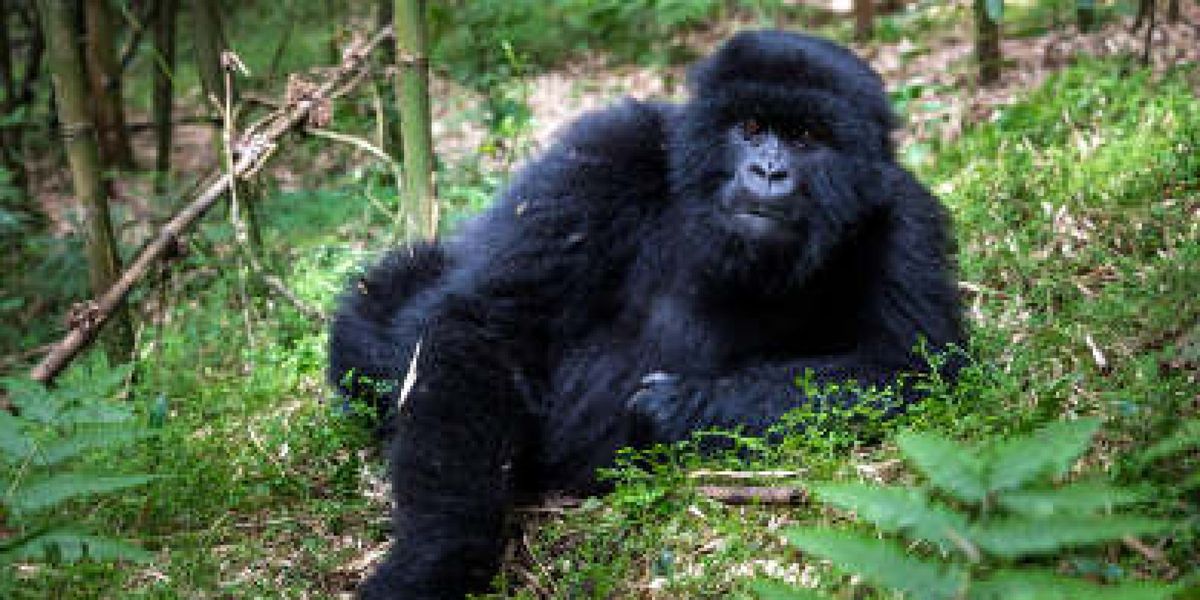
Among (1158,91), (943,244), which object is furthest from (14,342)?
(1158,91)

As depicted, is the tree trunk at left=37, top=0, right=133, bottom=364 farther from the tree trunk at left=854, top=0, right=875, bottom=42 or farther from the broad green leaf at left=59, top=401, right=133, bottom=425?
the tree trunk at left=854, top=0, right=875, bottom=42

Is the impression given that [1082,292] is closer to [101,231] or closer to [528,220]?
[528,220]

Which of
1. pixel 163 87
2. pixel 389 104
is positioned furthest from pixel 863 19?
pixel 163 87

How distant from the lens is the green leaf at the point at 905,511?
181 cm

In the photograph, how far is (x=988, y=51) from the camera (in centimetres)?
720

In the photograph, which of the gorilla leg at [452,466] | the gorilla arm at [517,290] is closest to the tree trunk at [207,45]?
the gorilla arm at [517,290]

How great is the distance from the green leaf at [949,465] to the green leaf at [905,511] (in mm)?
41

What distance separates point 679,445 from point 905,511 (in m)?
1.64

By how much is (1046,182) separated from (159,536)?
413 cm

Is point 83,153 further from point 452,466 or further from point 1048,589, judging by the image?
point 1048,589

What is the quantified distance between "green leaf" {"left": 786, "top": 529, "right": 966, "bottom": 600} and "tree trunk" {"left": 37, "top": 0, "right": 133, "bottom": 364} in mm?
3565

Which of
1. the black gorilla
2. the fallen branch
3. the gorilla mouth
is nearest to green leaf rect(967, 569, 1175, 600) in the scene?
the fallen branch

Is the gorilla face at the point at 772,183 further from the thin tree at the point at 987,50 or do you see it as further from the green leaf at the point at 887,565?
the thin tree at the point at 987,50

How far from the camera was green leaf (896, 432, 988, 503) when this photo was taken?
184cm
